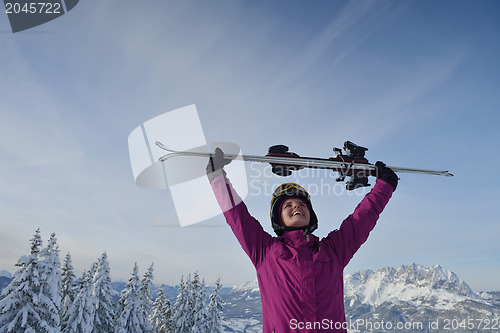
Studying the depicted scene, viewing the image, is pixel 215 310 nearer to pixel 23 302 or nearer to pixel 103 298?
pixel 103 298

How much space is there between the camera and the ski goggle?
4.06m

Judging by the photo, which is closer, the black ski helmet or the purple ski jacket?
the purple ski jacket

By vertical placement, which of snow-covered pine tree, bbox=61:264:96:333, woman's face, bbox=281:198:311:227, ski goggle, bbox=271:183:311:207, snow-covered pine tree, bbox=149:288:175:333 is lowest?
snow-covered pine tree, bbox=149:288:175:333

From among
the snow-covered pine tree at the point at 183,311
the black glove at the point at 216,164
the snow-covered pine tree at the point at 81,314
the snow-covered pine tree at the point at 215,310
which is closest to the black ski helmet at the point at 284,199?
the black glove at the point at 216,164

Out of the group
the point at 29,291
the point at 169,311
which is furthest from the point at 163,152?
the point at 169,311

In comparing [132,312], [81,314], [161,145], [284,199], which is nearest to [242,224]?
[284,199]

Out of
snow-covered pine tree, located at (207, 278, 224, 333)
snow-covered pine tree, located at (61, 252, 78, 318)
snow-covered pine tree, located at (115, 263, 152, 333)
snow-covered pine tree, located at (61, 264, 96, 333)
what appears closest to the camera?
snow-covered pine tree, located at (61, 264, 96, 333)

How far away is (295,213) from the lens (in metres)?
3.76

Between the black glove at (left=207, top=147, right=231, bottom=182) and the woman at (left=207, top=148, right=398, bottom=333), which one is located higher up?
the black glove at (left=207, top=147, right=231, bottom=182)

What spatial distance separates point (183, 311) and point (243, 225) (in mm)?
27971

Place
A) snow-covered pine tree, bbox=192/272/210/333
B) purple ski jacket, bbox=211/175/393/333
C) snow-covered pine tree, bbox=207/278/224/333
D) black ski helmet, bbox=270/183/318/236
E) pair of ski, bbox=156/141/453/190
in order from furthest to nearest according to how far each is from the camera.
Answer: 1. snow-covered pine tree, bbox=207/278/224/333
2. snow-covered pine tree, bbox=192/272/210/333
3. pair of ski, bbox=156/141/453/190
4. black ski helmet, bbox=270/183/318/236
5. purple ski jacket, bbox=211/175/393/333

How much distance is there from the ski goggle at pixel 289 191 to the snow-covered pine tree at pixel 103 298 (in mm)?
22404

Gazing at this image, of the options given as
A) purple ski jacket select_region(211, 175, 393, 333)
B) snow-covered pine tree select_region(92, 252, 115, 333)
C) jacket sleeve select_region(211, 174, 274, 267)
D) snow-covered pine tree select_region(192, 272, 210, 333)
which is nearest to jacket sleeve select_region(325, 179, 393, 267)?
purple ski jacket select_region(211, 175, 393, 333)

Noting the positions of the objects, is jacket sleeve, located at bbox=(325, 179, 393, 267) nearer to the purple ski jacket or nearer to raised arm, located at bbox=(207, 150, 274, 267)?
the purple ski jacket
